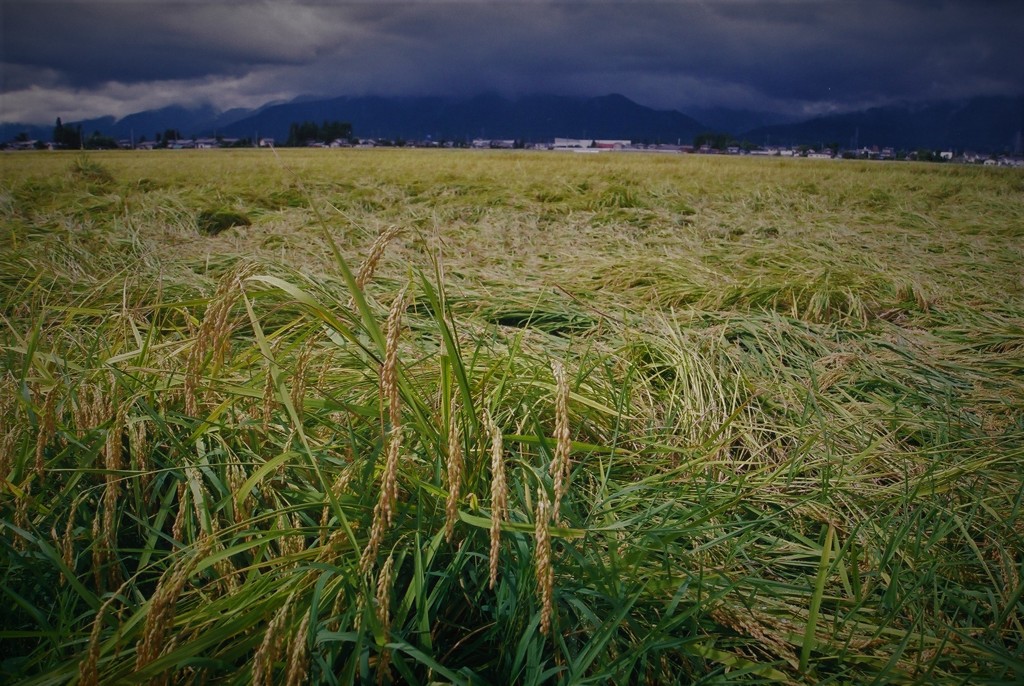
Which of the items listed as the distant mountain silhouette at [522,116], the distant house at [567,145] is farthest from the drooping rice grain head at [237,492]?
the distant mountain silhouette at [522,116]

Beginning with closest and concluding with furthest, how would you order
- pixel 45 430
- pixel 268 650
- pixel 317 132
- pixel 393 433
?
pixel 268 650 → pixel 393 433 → pixel 45 430 → pixel 317 132

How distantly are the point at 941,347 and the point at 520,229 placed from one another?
3.47 metres

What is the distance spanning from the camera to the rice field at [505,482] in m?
0.91

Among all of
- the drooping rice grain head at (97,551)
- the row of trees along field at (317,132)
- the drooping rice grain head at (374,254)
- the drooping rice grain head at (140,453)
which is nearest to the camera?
the drooping rice grain head at (374,254)

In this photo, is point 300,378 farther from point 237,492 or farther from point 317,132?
point 317,132

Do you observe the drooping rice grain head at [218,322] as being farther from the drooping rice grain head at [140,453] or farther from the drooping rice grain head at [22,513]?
the drooping rice grain head at [22,513]

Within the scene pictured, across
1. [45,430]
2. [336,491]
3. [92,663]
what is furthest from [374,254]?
[45,430]

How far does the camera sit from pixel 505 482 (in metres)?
1.05

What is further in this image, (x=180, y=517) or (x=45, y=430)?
(x=45, y=430)

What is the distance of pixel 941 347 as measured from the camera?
265 centimetres

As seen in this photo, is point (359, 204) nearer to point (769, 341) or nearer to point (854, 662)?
point (769, 341)

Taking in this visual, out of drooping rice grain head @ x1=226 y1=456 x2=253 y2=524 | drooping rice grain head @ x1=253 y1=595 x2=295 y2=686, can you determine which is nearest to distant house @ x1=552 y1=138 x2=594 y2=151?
drooping rice grain head @ x1=226 y1=456 x2=253 y2=524

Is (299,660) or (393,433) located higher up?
(393,433)

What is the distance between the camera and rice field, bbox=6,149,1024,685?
908mm
